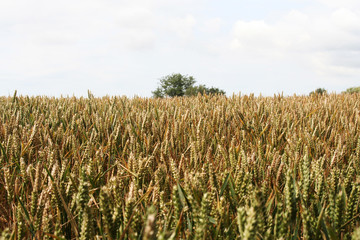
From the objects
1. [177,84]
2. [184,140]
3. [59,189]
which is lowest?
[59,189]

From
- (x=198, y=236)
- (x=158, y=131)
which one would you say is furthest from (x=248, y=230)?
(x=158, y=131)

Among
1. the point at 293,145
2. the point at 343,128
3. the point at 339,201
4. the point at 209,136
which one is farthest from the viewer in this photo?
the point at 343,128

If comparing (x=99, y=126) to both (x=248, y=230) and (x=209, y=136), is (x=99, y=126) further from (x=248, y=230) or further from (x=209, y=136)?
(x=248, y=230)

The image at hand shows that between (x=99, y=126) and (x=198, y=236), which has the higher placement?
(x=99, y=126)

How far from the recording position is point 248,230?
54 centimetres

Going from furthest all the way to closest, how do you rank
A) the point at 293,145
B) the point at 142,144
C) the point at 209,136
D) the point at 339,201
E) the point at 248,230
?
the point at 209,136, the point at 142,144, the point at 293,145, the point at 339,201, the point at 248,230

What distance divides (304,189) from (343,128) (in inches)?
74.0

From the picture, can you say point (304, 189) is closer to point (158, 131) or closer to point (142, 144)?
point (142, 144)

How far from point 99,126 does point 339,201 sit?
175cm

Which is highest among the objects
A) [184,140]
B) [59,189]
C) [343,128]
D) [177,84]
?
[177,84]

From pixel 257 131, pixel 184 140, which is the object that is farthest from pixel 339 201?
pixel 257 131

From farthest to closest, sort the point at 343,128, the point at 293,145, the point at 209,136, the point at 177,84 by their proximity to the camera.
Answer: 1. the point at 177,84
2. the point at 343,128
3. the point at 209,136
4. the point at 293,145

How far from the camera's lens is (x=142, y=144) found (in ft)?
6.40

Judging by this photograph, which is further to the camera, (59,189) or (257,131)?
(257,131)
